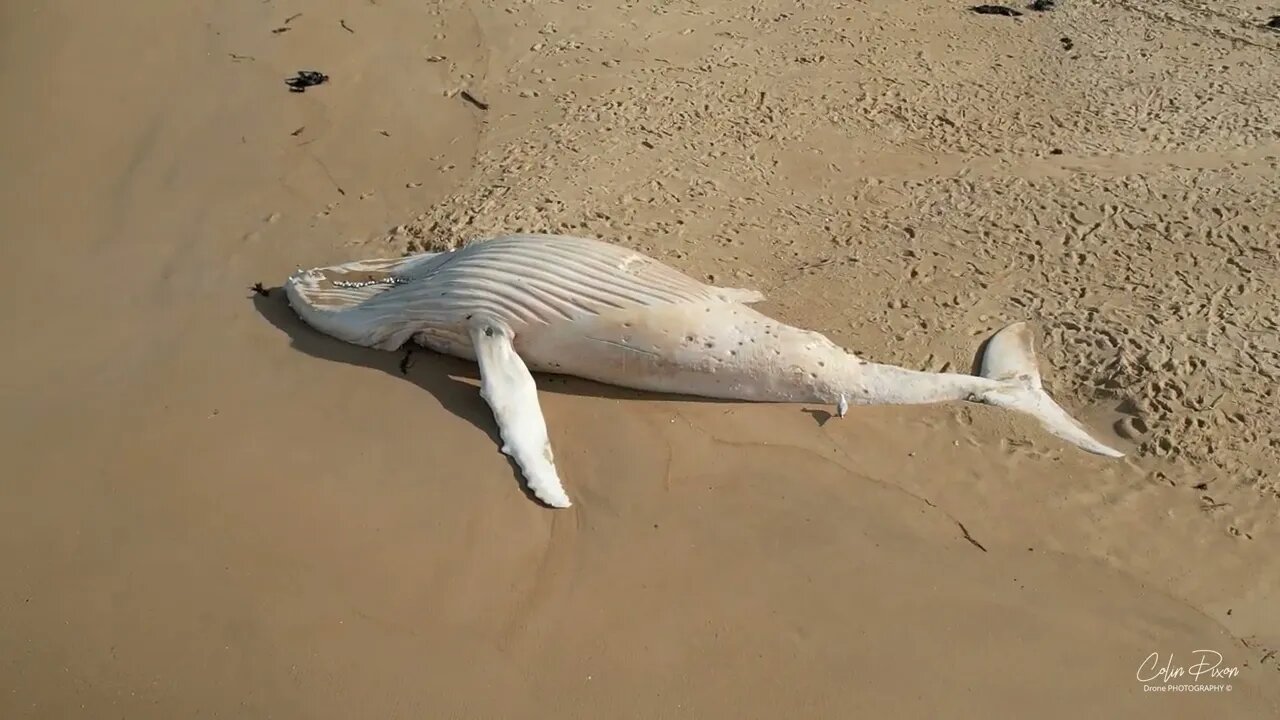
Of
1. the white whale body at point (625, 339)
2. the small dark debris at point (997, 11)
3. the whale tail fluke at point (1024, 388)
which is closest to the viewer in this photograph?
the whale tail fluke at point (1024, 388)

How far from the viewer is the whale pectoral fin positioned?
4914 millimetres

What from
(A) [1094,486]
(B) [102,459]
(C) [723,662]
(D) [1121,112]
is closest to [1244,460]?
(A) [1094,486]

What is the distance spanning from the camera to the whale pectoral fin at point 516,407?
16.1ft

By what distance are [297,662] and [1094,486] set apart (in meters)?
4.27

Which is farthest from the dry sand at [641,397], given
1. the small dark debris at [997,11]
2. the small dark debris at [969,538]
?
the small dark debris at [997,11]

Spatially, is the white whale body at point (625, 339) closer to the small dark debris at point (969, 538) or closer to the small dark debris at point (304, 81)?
the small dark debris at point (969, 538)

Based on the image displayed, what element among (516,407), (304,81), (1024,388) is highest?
(304,81)

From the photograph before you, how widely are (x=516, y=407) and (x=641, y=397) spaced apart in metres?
0.83

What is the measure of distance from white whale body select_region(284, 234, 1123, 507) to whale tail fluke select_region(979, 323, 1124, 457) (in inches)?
0.4

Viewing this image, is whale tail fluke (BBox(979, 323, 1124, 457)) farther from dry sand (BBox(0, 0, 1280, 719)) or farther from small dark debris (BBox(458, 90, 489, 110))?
small dark debris (BBox(458, 90, 489, 110))

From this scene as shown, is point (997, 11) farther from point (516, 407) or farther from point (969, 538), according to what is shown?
point (516, 407)

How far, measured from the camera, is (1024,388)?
A: 18.1 ft

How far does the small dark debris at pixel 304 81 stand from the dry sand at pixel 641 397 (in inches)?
4.5
